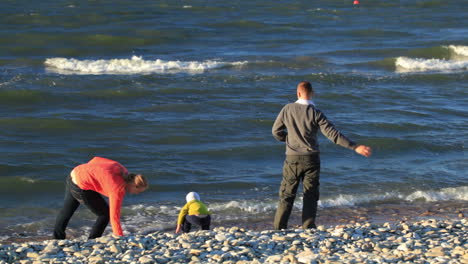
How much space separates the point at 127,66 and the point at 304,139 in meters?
15.6

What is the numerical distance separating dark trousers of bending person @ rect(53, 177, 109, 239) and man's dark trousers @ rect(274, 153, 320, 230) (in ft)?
6.05

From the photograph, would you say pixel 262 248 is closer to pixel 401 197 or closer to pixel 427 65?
pixel 401 197

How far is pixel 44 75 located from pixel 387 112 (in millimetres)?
9558

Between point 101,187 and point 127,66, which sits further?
point 127,66

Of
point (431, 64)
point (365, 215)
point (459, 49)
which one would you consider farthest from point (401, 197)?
point (459, 49)

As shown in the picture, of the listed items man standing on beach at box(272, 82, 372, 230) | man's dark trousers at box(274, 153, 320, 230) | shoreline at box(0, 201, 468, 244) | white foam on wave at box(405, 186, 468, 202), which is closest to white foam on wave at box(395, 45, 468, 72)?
white foam on wave at box(405, 186, 468, 202)

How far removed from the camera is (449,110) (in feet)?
55.5

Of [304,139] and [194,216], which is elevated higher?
[304,139]

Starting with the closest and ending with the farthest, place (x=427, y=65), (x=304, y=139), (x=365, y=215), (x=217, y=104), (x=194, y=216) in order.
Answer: (x=304, y=139)
(x=194, y=216)
(x=365, y=215)
(x=217, y=104)
(x=427, y=65)

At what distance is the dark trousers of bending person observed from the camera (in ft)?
24.2

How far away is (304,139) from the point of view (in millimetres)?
7730

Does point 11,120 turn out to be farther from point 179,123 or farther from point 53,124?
point 179,123

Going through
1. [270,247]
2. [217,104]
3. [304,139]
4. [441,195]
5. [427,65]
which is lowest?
[441,195]

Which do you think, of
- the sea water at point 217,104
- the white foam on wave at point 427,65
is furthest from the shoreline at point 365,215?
the white foam on wave at point 427,65
